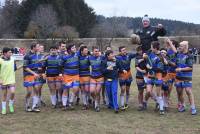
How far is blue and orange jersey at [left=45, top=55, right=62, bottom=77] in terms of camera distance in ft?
40.4

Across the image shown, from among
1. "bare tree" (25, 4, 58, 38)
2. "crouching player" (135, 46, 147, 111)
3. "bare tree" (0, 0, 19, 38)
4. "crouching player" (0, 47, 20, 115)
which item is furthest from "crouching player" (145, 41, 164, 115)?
"bare tree" (0, 0, 19, 38)

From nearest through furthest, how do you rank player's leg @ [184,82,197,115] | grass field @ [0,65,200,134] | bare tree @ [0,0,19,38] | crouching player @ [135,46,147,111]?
1. grass field @ [0,65,200,134]
2. player's leg @ [184,82,197,115]
3. crouching player @ [135,46,147,111]
4. bare tree @ [0,0,19,38]

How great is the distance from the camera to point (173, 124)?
1014cm

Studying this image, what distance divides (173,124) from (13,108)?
4.75 meters

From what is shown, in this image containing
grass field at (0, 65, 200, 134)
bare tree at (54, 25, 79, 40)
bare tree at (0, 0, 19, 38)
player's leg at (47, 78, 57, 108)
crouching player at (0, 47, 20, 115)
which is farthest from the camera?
bare tree at (0, 0, 19, 38)

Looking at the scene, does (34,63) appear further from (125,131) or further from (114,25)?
(114,25)

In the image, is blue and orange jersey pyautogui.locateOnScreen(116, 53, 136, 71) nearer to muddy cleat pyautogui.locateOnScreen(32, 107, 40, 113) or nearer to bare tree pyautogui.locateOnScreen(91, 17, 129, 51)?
muddy cleat pyautogui.locateOnScreen(32, 107, 40, 113)

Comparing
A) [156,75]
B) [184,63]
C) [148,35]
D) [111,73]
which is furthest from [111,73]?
[184,63]

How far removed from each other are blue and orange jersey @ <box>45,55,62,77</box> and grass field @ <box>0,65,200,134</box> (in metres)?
1.06

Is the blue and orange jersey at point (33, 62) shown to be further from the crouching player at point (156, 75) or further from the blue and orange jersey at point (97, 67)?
the crouching player at point (156, 75)

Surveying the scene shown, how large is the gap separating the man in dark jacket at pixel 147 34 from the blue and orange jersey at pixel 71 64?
1916 mm

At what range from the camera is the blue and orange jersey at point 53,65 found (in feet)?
40.4

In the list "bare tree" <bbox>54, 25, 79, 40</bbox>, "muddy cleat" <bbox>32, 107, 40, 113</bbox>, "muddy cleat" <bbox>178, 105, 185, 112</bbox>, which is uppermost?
"bare tree" <bbox>54, 25, 79, 40</bbox>

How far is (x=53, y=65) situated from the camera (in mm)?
12367
